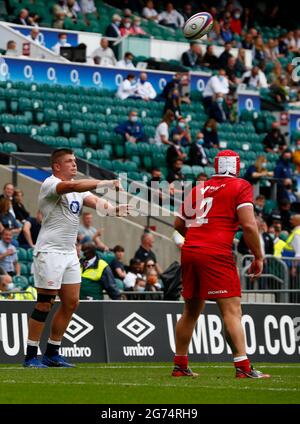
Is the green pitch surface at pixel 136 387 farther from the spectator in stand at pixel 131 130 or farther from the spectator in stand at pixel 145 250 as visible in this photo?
the spectator in stand at pixel 131 130

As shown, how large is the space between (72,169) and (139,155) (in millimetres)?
13181

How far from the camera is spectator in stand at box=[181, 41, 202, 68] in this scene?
31.9 meters

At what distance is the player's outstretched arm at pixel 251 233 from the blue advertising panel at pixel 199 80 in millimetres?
19597

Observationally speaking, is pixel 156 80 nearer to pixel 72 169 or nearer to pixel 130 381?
pixel 72 169

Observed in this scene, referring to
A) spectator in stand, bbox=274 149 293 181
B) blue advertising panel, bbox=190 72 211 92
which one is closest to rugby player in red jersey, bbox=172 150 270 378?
spectator in stand, bbox=274 149 293 181

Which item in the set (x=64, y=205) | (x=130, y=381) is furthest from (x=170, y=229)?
(x=130, y=381)

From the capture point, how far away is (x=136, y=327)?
15469 millimetres

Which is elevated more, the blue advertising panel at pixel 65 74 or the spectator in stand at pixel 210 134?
the blue advertising panel at pixel 65 74

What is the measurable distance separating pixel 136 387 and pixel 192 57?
73.8 feet

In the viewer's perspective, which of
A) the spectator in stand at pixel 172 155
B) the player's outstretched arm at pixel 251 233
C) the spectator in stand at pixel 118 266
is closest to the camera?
the player's outstretched arm at pixel 251 233

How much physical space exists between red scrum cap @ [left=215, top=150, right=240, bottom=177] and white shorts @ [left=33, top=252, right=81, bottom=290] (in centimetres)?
204

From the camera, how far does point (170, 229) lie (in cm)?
2334

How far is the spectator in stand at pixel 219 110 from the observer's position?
97.6 ft

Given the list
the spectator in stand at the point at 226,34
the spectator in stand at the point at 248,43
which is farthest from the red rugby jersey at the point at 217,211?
the spectator in stand at the point at 248,43
